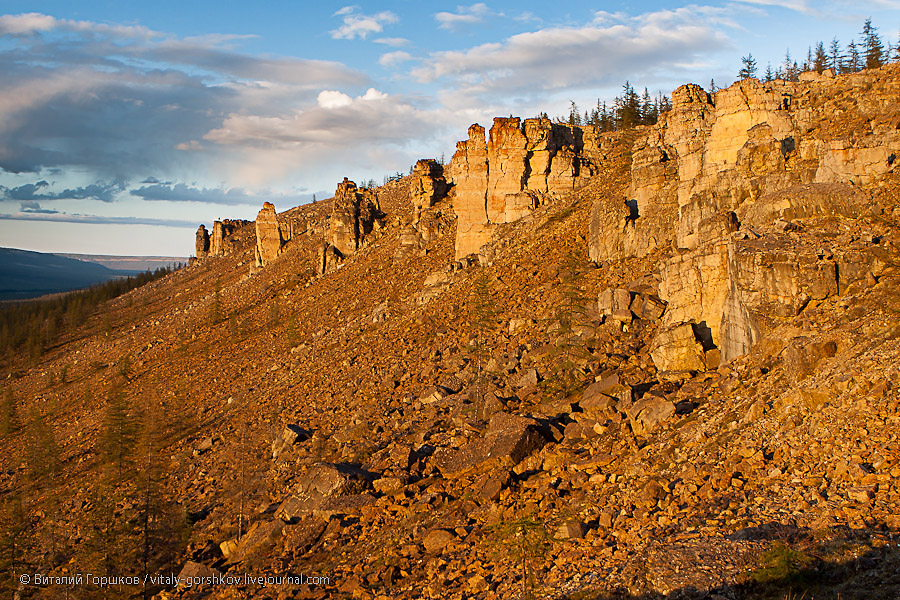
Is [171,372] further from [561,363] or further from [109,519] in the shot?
[561,363]

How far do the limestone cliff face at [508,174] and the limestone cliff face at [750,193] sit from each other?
1197 cm

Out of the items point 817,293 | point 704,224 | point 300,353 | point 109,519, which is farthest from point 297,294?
point 817,293

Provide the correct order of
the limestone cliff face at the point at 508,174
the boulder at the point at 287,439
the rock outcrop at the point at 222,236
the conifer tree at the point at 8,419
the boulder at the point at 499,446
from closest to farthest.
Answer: the boulder at the point at 499,446
the boulder at the point at 287,439
the limestone cliff face at the point at 508,174
the conifer tree at the point at 8,419
the rock outcrop at the point at 222,236

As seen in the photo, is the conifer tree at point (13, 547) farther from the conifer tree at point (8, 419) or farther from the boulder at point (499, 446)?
the conifer tree at point (8, 419)

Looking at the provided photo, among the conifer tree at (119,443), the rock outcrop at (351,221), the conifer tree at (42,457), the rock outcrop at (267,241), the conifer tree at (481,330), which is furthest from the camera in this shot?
the rock outcrop at (267,241)

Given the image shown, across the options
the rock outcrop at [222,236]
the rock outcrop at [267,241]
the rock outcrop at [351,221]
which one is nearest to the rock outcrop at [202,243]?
the rock outcrop at [222,236]

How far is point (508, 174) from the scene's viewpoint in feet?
163

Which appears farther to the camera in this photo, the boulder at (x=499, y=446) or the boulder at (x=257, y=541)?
the boulder at (x=257, y=541)

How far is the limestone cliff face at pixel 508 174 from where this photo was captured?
161ft

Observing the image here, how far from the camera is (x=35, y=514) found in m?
32.8

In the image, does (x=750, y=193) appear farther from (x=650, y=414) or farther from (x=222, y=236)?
(x=222, y=236)

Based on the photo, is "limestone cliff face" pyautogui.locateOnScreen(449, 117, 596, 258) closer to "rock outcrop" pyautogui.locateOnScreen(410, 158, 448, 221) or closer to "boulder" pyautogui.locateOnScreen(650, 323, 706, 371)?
"rock outcrop" pyautogui.locateOnScreen(410, 158, 448, 221)

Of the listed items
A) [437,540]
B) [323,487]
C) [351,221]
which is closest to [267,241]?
[351,221]

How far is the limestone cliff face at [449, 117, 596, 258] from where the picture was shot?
161 ft
